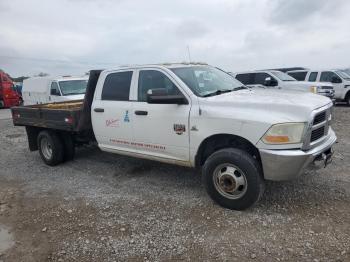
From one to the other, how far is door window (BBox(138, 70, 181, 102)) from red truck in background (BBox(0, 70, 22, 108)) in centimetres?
1942

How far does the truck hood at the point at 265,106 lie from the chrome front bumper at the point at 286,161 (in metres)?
0.36

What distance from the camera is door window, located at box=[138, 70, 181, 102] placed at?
4.56 meters

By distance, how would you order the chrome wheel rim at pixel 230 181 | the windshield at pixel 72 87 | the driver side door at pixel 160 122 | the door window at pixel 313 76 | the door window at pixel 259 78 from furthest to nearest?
the door window at pixel 313 76 → the door window at pixel 259 78 → the windshield at pixel 72 87 → the driver side door at pixel 160 122 → the chrome wheel rim at pixel 230 181

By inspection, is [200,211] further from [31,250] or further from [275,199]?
[31,250]

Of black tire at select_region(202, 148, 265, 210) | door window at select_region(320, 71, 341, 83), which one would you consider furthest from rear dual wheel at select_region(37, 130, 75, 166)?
door window at select_region(320, 71, 341, 83)

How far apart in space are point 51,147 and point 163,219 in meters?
3.51

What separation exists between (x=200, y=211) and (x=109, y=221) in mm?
1156

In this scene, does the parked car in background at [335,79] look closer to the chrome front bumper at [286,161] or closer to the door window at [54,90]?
the door window at [54,90]

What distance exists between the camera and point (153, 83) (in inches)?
191

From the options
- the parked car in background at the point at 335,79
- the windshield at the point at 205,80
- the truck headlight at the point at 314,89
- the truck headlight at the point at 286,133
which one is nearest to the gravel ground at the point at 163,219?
the truck headlight at the point at 286,133

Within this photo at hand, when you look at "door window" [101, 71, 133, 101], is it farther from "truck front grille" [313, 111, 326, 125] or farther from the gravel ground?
"truck front grille" [313, 111, 326, 125]

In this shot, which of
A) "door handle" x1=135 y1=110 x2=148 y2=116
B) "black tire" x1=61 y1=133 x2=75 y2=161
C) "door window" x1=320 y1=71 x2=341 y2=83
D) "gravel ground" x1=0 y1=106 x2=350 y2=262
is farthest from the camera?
"door window" x1=320 y1=71 x2=341 y2=83

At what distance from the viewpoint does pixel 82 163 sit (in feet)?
22.1

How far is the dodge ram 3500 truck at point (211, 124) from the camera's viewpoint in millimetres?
3678
